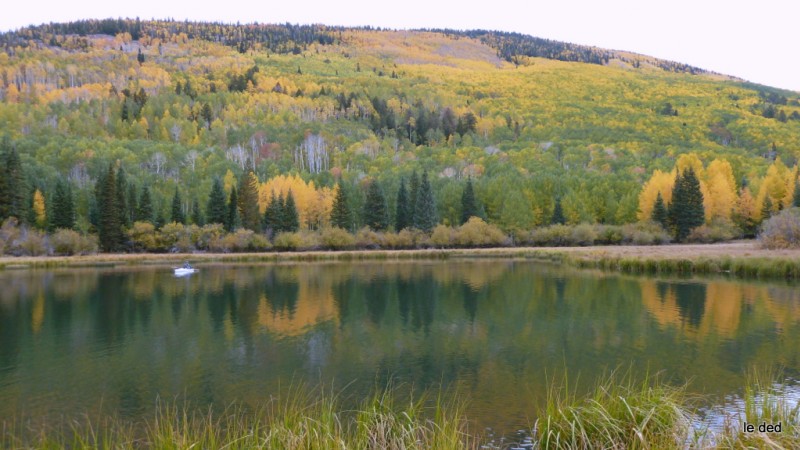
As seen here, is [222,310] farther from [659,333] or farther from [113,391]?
[659,333]

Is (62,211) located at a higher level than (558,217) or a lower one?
lower

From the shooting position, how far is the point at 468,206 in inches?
3836

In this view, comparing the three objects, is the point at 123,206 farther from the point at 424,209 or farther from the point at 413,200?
the point at 424,209

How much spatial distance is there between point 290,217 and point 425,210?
72.1 feet

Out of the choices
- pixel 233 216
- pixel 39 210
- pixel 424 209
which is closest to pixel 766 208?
pixel 424 209

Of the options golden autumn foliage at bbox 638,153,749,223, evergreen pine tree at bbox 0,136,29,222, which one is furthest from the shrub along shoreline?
golden autumn foliage at bbox 638,153,749,223

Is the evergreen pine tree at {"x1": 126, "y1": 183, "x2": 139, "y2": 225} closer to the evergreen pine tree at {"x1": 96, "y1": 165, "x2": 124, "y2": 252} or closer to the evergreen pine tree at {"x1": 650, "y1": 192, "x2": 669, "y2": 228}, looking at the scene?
the evergreen pine tree at {"x1": 96, "y1": 165, "x2": 124, "y2": 252}

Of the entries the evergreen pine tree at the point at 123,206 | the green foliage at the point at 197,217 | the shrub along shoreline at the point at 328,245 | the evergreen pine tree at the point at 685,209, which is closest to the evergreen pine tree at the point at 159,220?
the shrub along shoreline at the point at 328,245

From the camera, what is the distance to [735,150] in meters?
158

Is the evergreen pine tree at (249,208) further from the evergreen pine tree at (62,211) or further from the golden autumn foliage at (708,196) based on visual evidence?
the golden autumn foliage at (708,196)

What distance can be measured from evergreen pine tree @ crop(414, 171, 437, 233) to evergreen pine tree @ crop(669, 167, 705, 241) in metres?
36.1

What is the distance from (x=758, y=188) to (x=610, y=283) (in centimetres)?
7269

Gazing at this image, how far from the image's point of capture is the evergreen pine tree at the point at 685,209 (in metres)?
83.1

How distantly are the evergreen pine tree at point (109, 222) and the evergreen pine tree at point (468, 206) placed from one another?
53.5 m
